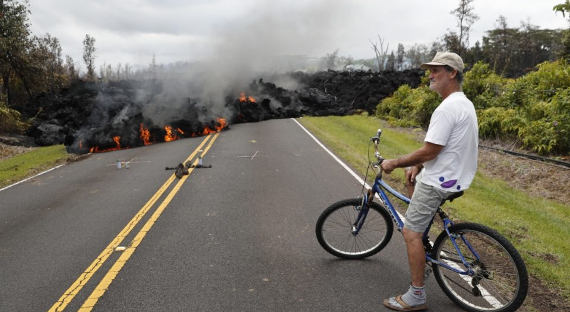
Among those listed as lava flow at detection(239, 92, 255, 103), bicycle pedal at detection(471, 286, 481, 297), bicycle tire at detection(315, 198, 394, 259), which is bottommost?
bicycle pedal at detection(471, 286, 481, 297)

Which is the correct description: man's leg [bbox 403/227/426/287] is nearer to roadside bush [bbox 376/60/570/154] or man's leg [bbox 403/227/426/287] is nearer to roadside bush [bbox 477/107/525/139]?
roadside bush [bbox 376/60/570/154]

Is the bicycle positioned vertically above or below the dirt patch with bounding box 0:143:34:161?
above

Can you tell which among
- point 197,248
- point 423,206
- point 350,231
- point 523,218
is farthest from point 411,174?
point 523,218

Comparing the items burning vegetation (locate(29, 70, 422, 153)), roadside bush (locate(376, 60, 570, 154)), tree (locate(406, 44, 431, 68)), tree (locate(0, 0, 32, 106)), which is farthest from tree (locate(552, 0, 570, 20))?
tree (locate(406, 44, 431, 68))

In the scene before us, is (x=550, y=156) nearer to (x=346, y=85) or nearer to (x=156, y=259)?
(x=156, y=259)

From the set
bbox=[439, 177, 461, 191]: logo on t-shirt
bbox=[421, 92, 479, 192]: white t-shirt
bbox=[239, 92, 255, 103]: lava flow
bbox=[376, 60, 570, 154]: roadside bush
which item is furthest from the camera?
bbox=[239, 92, 255, 103]: lava flow

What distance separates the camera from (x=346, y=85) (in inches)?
1446

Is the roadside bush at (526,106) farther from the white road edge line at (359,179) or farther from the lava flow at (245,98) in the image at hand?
the lava flow at (245,98)

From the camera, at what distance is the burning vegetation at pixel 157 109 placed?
1683 centimetres

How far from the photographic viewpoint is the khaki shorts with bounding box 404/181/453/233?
3.39 metres

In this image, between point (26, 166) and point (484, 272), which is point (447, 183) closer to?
point (484, 272)

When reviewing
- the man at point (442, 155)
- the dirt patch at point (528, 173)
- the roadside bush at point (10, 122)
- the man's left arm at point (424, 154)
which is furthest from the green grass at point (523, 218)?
the roadside bush at point (10, 122)

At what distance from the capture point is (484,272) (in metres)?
A: 3.65

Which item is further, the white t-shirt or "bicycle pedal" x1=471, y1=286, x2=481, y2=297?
"bicycle pedal" x1=471, y1=286, x2=481, y2=297
